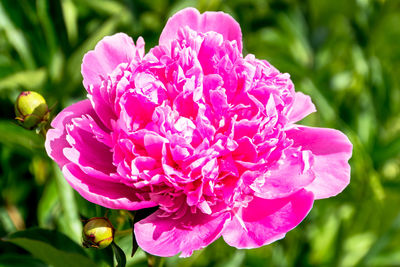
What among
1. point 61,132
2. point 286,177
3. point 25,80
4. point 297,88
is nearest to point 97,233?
point 61,132

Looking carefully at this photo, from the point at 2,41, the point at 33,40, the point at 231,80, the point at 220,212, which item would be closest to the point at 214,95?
the point at 231,80

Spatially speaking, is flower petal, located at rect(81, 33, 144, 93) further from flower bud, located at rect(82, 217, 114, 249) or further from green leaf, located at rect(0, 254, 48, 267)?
green leaf, located at rect(0, 254, 48, 267)

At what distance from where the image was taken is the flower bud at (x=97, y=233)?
0.72 metres

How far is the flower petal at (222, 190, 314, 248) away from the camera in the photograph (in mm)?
731

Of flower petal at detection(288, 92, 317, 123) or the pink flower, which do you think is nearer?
the pink flower

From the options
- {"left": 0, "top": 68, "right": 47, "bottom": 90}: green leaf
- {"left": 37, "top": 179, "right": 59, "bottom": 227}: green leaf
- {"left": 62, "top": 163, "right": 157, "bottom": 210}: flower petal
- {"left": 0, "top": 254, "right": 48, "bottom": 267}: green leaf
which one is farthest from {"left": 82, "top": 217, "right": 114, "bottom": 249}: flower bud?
{"left": 0, "top": 68, "right": 47, "bottom": 90}: green leaf

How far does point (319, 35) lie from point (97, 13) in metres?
0.83

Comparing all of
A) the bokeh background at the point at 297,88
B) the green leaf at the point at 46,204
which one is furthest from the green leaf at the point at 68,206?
the green leaf at the point at 46,204

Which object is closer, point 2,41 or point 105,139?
point 105,139

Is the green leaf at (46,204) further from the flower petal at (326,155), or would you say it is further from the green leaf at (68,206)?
the flower petal at (326,155)

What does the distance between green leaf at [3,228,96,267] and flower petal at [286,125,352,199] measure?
373mm

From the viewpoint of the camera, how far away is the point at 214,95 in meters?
0.77

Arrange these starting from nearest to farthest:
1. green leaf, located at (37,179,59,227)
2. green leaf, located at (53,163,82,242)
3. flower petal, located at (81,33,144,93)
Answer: flower petal, located at (81,33,144,93) → green leaf, located at (53,163,82,242) → green leaf, located at (37,179,59,227)

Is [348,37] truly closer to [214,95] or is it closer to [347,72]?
[347,72]
